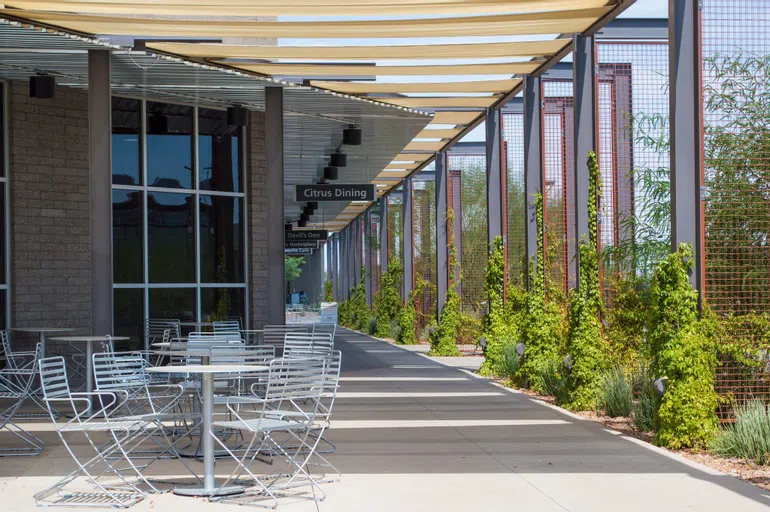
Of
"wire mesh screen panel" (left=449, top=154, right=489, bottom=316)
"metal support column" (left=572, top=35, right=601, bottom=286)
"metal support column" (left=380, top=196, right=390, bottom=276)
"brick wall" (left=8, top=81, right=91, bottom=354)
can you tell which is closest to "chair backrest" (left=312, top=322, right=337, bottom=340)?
"metal support column" (left=380, top=196, right=390, bottom=276)

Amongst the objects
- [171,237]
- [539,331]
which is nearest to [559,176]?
[539,331]

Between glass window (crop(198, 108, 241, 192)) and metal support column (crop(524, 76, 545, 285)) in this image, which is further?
glass window (crop(198, 108, 241, 192))

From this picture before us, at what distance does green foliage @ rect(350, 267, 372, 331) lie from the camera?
32.6m

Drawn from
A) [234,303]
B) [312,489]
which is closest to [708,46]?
[312,489]

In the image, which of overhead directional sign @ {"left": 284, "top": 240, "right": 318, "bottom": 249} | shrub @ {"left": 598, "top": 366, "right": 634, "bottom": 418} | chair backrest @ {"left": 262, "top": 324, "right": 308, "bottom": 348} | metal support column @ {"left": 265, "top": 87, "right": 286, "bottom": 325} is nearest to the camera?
shrub @ {"left": 598, "top": 366, "right": 634, "bottom": 418}

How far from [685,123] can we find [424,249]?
55.6 feet

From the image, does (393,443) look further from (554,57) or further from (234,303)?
(234,303)

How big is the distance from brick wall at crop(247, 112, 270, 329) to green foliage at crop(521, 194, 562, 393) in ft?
14.8

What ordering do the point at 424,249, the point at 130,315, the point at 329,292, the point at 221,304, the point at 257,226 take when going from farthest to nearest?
1. the point at 329,292
2. the point at 424,249
3. the point at 257,226
4. the point at 221,304
5. the point at 130,315

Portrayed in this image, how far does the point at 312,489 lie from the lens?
20.9 ft

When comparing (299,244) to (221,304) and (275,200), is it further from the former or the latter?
(275,200)

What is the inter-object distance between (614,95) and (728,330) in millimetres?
3698

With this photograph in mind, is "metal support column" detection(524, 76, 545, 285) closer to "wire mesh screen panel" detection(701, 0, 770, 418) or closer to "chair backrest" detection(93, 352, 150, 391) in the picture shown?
"wire mesh screen panel" detection(701, 0, 770, 418)

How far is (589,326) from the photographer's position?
10.5 metres
